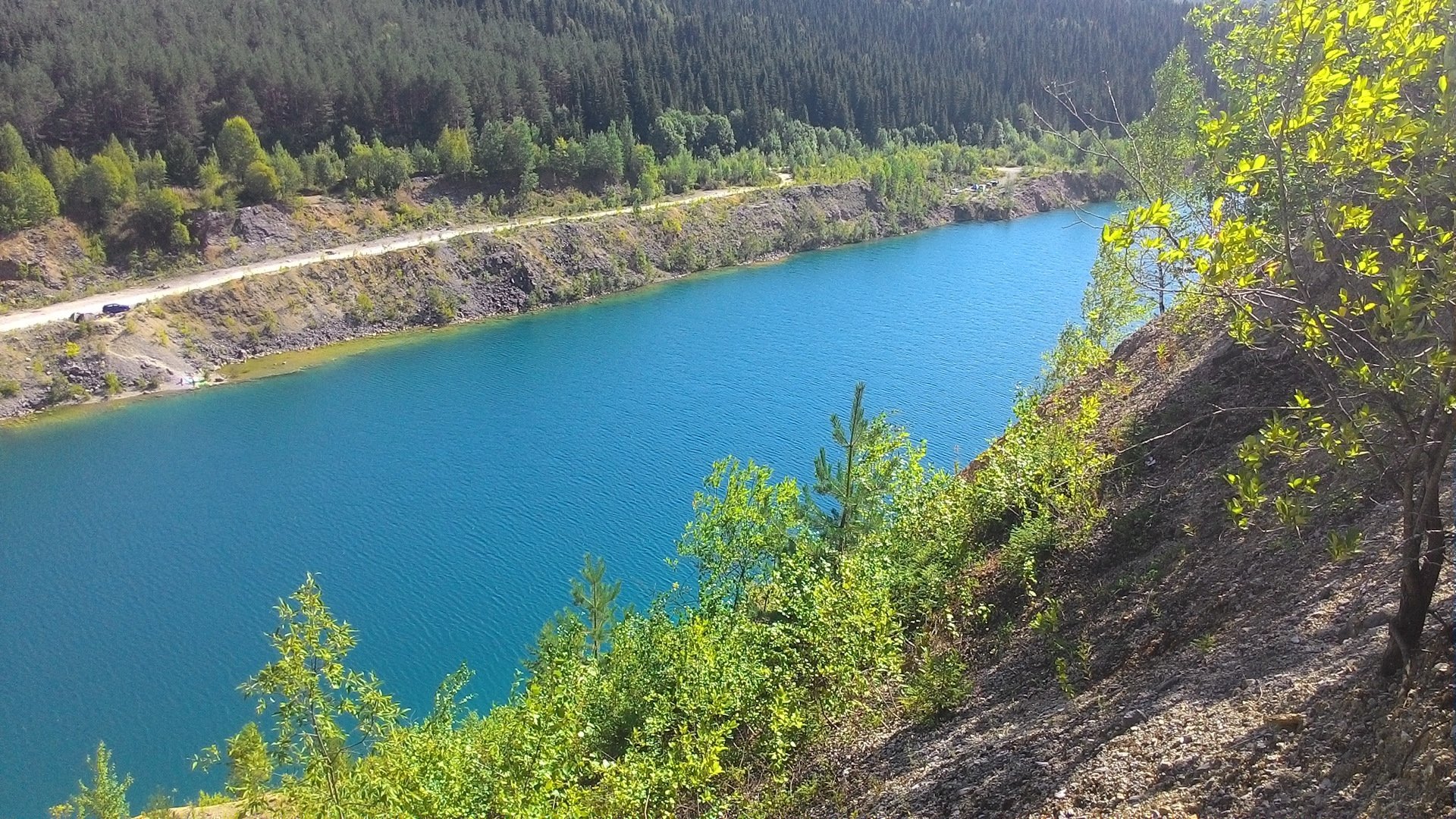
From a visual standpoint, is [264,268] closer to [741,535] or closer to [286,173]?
[286,173]

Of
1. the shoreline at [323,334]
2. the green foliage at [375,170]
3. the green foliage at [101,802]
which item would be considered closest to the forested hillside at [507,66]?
the green foliage at [375,170]

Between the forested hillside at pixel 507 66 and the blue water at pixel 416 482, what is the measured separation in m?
20.5

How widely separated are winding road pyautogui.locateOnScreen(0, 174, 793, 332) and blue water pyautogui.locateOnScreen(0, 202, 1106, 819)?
9.99 m

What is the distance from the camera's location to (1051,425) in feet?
61.0

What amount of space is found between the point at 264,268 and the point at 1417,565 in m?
73.4

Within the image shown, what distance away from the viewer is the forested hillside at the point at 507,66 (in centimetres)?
7681

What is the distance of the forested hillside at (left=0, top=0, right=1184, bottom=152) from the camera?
252 feet

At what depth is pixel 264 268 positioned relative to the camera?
67.6 metres

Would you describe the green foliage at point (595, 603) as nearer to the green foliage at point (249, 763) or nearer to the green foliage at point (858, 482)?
the green foliage at point (858, 482)

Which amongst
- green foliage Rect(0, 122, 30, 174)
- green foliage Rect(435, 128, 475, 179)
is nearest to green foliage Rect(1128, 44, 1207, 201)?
green foliage Rect(435, 128, 475, 179)

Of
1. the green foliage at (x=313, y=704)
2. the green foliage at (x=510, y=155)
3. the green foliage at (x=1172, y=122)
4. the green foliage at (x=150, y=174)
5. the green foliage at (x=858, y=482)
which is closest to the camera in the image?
the green foliage at (x=313, y=704)

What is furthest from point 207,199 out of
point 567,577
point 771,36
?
point 771,36

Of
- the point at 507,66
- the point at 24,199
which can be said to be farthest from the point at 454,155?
the point at 24,199

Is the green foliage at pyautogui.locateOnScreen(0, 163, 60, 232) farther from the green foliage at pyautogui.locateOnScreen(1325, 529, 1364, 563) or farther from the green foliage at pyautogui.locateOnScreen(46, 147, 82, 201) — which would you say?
the green foliage at pyautogui.locateOnScreen(1325, 529, 1364, 563)
